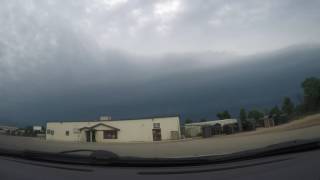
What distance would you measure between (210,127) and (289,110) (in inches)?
25.3

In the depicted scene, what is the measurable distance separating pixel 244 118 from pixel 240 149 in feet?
0.97

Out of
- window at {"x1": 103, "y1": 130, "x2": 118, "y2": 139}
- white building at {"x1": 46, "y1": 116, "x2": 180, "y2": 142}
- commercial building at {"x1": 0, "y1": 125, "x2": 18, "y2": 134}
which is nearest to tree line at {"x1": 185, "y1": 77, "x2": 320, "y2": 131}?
white building at {"x1": 46, "y1": 116, "x2": 180, "y2": 142}

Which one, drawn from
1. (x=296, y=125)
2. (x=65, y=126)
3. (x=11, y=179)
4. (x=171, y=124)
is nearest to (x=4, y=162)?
(x=11, y=179)

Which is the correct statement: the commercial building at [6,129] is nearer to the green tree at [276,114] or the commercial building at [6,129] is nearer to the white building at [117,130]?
the white building at [117,130]

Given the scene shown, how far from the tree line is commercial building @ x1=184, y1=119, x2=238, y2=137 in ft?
0.15

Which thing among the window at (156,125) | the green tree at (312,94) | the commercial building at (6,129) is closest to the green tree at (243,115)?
the green tree at (312,94)

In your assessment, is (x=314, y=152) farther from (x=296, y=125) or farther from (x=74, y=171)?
(x=74, y=171)

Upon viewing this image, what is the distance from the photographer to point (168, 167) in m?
3.07

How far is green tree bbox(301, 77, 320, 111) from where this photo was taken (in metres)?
2.71

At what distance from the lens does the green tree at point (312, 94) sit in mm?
2715

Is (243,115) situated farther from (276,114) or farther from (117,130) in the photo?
(117,130)

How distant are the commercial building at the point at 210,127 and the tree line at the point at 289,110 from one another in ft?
0.15

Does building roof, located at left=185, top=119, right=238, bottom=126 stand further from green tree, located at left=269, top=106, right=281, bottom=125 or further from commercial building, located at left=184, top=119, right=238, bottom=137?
green tree, located at left=269, top=106, right=281, bottom=125

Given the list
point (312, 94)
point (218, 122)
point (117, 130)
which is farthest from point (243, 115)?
point (117, 130)
